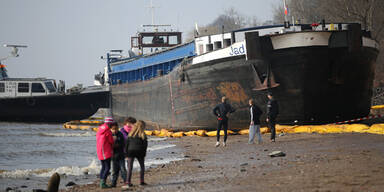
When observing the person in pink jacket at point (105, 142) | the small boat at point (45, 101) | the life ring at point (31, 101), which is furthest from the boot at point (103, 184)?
the life ring at point (31, 101)

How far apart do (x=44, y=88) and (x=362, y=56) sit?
30855mm

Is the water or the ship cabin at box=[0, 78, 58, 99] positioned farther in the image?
the ship cabin at box=[0, 78, 58, 99]

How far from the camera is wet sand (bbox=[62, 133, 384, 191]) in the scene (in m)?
8.41

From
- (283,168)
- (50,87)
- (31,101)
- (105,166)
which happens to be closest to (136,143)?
(105,166)

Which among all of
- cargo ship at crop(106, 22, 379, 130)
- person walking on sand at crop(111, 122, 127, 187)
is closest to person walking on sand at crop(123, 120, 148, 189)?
person walking on sand at crop(111, 122, 127, 187)

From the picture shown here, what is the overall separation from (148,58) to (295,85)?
15577 mm

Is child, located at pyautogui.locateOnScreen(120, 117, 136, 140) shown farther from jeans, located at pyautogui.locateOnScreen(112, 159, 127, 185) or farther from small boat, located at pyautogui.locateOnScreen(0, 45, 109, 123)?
small boat, located at pyautogui.locateOnScreen(0, 45, 109, 123)

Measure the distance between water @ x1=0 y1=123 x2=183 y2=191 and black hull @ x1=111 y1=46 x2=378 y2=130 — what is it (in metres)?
2.98

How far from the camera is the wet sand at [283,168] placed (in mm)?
8406

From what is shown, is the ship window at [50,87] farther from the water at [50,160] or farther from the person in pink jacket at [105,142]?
the person in pink jacket at [105,142]

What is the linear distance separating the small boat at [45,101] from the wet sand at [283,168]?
1141 inches

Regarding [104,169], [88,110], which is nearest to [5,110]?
[88,110]

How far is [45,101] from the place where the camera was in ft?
143

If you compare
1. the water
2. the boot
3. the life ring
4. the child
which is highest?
the life ring
